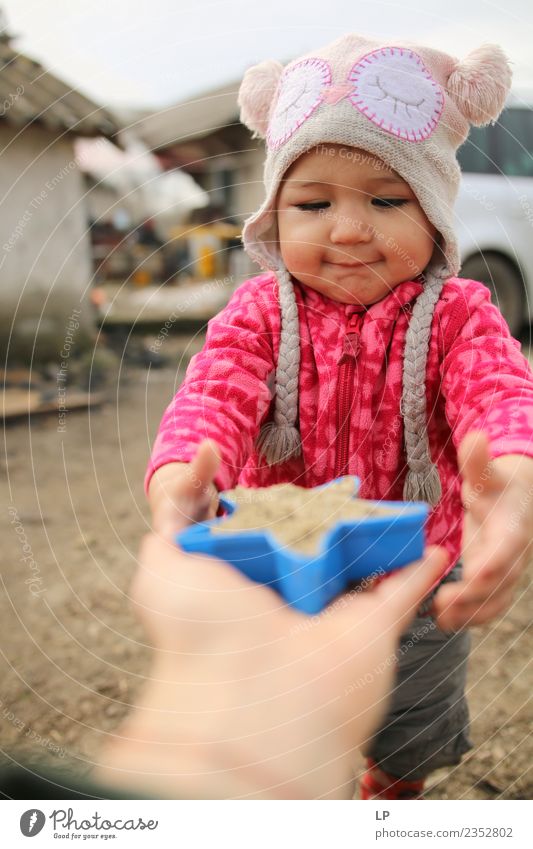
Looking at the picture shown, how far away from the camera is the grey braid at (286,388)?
51 centimetres

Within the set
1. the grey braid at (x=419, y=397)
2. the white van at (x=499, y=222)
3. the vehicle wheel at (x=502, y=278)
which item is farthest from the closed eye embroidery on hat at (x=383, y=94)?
the vehicle wheel at (x=502, y=278)

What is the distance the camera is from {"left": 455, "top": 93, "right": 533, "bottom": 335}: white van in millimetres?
1421

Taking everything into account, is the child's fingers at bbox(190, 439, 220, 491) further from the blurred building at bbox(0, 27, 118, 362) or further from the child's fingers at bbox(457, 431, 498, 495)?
the blurred building at bbox(0, 27, 118, 362)

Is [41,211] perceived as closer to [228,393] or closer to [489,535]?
[228,393]

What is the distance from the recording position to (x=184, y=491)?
42 centimetres

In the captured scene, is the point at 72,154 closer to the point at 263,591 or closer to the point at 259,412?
the point at 259,412

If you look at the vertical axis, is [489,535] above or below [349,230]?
below

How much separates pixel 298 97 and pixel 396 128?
0.25 ft

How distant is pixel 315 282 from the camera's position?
51 cm

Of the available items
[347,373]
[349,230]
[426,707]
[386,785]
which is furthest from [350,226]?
[386,785]

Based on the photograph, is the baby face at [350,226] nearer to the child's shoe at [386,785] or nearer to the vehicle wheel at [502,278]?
the child's shoe at [386,785]

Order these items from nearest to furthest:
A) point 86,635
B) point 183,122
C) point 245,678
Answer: point 245,678
point 86,635
point 183,122

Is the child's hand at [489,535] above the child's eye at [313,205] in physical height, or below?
below

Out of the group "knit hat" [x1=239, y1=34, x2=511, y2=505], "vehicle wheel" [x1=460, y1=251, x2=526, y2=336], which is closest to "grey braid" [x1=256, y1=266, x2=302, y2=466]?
"knit hat" [x1=239, y1=34, x2=511, y2=505]
